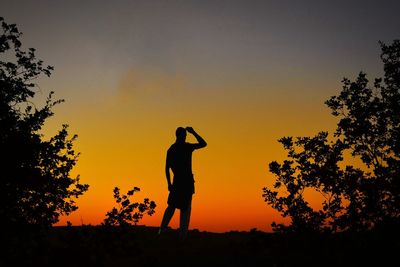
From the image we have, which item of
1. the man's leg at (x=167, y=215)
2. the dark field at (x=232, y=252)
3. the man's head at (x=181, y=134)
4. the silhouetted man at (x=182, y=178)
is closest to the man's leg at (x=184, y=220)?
the silhouetted man at (x=182, y=178)

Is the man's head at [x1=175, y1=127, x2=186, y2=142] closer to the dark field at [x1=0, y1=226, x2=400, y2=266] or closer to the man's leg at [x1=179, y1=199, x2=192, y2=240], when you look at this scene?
the man's leg at [x1=179, y1=199, x2=192, y2=240]

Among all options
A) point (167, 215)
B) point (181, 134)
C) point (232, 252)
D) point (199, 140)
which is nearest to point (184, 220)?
point (167, 215)

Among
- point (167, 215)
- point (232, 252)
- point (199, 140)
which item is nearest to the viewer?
point (232, 252)

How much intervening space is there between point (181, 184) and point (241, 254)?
3595 mm

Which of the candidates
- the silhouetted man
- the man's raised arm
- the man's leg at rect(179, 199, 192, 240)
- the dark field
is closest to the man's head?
the silhouetted man

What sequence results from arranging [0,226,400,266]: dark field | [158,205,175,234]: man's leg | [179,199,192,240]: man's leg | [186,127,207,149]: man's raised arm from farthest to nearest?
[158,205,175,234]: man's leg → [179,199,192,240]: man's leg → [186,127,207,149]: man's raised arm → [0,226,400,266]: dark field

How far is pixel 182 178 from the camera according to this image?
44.3ft

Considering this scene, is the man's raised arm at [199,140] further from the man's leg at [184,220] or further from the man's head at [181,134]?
the man's leg at [184,220]

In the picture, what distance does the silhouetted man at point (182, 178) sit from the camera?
13.3m

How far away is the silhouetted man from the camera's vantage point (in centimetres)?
1334

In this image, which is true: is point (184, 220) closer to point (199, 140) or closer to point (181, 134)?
point (199, 140)

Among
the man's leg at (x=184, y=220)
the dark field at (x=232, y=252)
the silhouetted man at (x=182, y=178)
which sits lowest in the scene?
the dark field at (x=232, y=252)

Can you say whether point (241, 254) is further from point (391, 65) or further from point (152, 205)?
point (391, 65)

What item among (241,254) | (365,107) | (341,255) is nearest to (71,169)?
(241,254)
